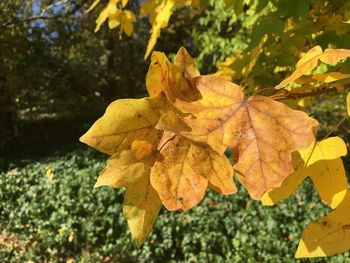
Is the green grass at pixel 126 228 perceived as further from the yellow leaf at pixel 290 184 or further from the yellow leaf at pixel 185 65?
the yellow leaf at pixel 185 65

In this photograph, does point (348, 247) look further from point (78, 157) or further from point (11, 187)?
point (78, 157)

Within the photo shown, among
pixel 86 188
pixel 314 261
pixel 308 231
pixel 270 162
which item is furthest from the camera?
pixel 86 188

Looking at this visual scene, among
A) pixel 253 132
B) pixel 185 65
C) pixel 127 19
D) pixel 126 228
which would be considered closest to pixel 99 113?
pixel 126 228

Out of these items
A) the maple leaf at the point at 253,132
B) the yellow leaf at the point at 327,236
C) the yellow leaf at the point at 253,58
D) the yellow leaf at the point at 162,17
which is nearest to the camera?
the maple leaf at the point at 253,132

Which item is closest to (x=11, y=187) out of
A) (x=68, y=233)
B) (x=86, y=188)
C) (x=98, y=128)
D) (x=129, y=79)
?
(x=86, y=188)

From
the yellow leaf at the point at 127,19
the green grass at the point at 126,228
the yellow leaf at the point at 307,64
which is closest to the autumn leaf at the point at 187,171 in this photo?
the yellow leaf at the point at 307,64

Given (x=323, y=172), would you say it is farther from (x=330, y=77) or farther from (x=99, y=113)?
(x=99, y=113)
